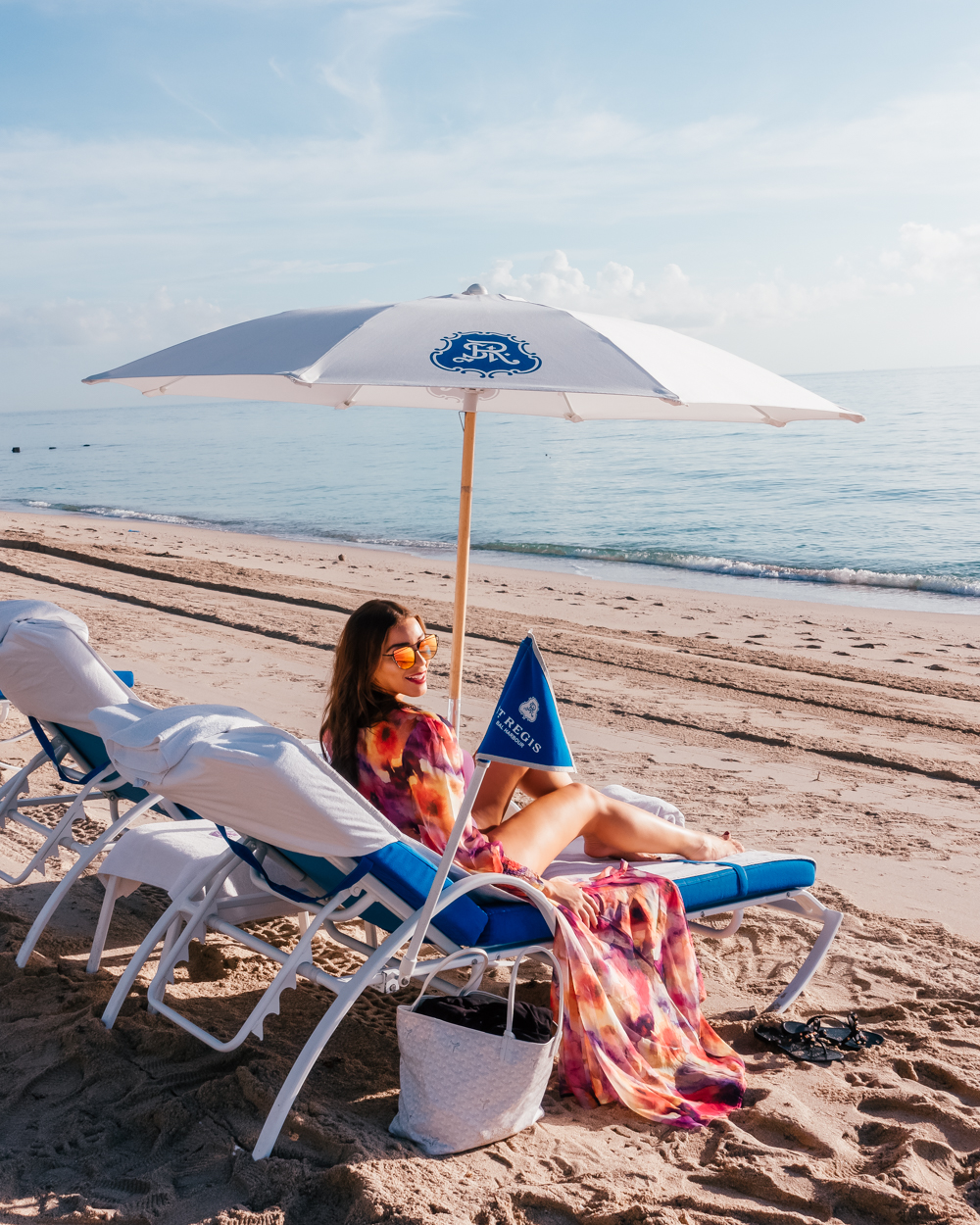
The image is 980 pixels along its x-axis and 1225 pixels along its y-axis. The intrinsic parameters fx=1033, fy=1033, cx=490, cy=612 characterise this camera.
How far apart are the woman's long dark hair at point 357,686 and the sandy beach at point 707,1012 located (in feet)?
3.01

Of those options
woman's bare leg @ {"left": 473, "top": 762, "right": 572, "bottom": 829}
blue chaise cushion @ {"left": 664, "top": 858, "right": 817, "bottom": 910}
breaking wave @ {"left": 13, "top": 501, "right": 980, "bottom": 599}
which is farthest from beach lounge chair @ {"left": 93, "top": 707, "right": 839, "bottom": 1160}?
breaking wave @ {"left": 13, "top": 501, "right": 980, "bottom": 599}

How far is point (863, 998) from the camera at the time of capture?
370cm

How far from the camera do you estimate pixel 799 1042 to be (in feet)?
11.1

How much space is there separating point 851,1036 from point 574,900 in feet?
3.66

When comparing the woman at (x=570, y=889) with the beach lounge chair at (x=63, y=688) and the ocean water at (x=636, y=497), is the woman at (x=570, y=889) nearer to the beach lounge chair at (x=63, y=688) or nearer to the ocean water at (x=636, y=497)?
the beach lounge chair at (x=63, y=688)

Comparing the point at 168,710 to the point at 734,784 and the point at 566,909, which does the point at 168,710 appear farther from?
the point at 734,784

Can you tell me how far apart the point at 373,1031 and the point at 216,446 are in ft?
164

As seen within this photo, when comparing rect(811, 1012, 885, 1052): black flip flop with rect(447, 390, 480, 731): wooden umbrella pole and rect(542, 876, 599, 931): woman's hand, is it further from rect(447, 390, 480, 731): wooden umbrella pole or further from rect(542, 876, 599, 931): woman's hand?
rect(447, 390, 480, 731): wooden umbrella pole

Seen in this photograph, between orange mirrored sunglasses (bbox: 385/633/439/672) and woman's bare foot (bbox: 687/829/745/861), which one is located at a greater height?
orange mirrored sunglasses (bbox: 385/633/439/672)

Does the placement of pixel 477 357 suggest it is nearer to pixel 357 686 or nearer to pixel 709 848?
pixel 357 686

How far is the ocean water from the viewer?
672 inches

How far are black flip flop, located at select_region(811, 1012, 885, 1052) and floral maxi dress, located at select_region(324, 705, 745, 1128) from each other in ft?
1.30

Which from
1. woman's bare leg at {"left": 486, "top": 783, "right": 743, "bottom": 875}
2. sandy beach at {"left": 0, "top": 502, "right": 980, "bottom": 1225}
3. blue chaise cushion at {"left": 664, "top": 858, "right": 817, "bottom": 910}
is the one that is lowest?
sandy beach at {"left": 0, "top": 502, "right": 980, "bottom": 1225}

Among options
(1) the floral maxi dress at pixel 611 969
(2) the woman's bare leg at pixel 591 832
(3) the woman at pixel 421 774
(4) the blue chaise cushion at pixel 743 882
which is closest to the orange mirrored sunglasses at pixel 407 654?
(3) the woman at pixel 421 774
